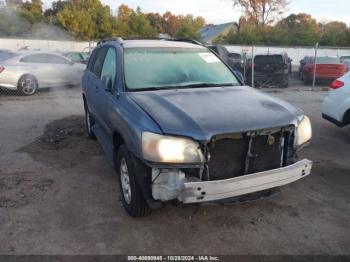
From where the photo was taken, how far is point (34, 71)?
40.9 feet

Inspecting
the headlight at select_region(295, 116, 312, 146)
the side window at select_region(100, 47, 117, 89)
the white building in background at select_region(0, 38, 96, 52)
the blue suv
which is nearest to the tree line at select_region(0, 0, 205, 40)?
the white building in background at select_region(0, 38, 96, 52)

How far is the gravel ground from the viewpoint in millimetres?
3377

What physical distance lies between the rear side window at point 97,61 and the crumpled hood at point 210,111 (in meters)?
1.69

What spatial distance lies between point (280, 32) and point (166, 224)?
42897 millimetres

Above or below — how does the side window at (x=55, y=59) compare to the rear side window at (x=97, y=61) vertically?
below

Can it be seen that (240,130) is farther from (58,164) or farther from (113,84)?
(58,164)

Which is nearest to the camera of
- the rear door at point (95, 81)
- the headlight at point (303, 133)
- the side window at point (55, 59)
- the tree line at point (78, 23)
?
the headlight at point (303, 133)

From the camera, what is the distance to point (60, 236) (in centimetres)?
353

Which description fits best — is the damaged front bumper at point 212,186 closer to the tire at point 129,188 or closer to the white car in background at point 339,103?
the tire at point 129,188

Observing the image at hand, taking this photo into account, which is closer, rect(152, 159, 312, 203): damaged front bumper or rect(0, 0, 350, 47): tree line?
rect(152, 159, 312, 203): damaged front bumper

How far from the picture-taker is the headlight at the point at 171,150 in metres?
3.20

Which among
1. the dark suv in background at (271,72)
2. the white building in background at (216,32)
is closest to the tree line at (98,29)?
the white building in background at (216,32)

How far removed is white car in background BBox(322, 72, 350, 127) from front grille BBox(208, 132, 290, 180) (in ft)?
10.8

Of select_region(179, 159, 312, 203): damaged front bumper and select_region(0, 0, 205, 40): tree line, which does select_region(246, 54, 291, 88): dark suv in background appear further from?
select_region(0, 0, 205, 40): tree line
